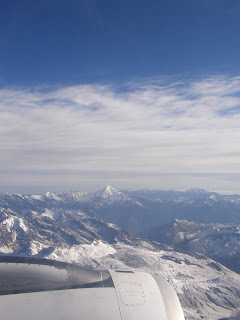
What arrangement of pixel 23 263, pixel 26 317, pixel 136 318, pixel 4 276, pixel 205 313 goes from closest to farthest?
pixel 26 317
pixel 136 318
pixel 4 276
pixel 23 263
pixel 205 313

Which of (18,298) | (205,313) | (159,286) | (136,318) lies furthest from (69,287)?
(205,313)

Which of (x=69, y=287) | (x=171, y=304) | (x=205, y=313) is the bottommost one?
(x=205, y=313)

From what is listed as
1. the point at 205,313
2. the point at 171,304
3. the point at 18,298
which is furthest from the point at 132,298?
the point at 205,313

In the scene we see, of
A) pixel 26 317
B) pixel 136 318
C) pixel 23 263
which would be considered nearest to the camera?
pixel 26 317

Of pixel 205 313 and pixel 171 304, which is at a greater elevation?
pixel 171 304

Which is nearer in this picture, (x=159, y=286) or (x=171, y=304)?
(x=171, y=304)

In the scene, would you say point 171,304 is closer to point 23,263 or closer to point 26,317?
point 26,317

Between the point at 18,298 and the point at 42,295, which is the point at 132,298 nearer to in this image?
the point at 42,295
